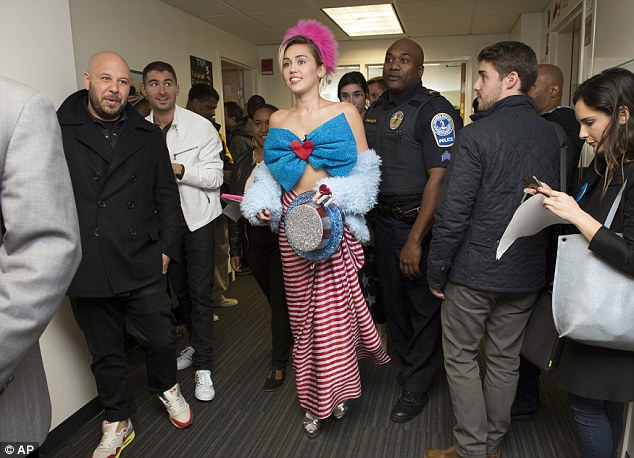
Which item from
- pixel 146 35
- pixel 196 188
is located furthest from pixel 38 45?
pixel 146 35

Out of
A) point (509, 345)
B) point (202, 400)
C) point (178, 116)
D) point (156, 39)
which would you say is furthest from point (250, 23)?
point (509, 345)

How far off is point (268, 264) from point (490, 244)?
50.9 inches

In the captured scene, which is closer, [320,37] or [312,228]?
[312,228]

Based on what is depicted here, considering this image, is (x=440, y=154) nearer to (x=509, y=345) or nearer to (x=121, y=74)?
(x=509, y=345)

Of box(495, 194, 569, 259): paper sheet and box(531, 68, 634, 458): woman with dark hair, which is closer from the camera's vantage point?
box(531, 68, 634, 458): woman with dark hair

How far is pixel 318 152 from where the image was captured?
2.06m

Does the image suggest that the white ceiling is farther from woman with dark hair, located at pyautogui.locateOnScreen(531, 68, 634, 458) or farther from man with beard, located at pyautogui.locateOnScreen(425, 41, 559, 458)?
woman with dark hair, located at pyautogui.locateOnScreen(531, 68, 634, 458)

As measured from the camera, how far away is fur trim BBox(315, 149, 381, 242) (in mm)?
2031

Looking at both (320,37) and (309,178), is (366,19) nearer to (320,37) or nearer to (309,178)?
(320,37)

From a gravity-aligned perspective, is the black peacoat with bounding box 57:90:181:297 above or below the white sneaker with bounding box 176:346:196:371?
above

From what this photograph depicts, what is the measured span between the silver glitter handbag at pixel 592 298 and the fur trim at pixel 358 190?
0.84 metres

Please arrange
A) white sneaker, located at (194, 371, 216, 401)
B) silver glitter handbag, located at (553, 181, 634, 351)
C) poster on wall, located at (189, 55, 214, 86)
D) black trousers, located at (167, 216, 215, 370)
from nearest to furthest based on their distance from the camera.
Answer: silver glitter handbag, located at (553, 181, 634, 351) < white sneaker, located at (194, 371, 216, 401) < black trousers, located at (167, 216, 215, 370) < poster on wall, located at (189, 55, 214, 86)

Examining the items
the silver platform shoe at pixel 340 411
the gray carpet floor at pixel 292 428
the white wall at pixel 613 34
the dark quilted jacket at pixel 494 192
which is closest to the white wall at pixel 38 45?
the gray carpet floor at pixel 292 428

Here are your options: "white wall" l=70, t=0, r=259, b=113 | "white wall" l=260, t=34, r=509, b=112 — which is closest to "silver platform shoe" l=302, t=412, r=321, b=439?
"white wall" l=70, t=0, r=259, b=113
